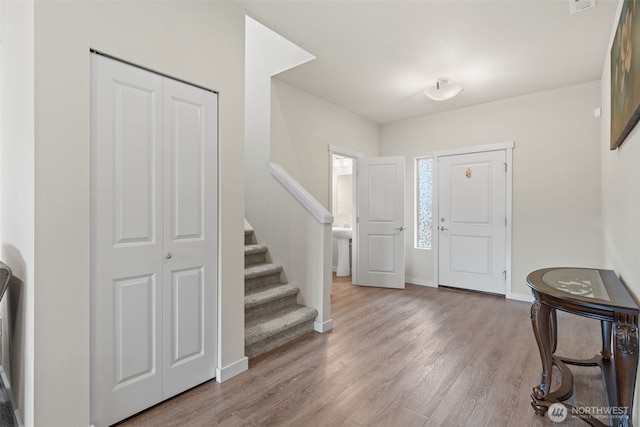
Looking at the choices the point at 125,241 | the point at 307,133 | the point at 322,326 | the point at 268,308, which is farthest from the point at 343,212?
the point at 125,241

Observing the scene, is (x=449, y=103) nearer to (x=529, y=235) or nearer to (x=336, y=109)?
(x=336, y=109)

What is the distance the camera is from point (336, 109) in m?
4.43

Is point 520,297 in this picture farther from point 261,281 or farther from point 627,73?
point 261,281

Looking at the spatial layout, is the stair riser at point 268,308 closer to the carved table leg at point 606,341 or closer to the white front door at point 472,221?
the carved table leg at point 606,341

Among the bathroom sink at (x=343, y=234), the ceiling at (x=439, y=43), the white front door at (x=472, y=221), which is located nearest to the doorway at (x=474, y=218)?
the white front door at (x=472, y=221)

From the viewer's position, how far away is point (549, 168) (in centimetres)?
381

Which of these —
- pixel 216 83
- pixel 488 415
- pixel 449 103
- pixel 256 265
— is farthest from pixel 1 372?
pixel 449 103

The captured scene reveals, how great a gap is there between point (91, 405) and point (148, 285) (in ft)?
2.07

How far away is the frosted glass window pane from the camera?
16.1 feet

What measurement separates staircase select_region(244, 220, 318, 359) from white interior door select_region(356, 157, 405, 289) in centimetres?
188

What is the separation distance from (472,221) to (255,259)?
10.1ft

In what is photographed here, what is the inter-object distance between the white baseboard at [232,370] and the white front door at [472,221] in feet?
11.1

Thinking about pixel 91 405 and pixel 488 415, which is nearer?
pixel 91 405

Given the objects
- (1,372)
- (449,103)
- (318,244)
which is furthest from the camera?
(449,103)
